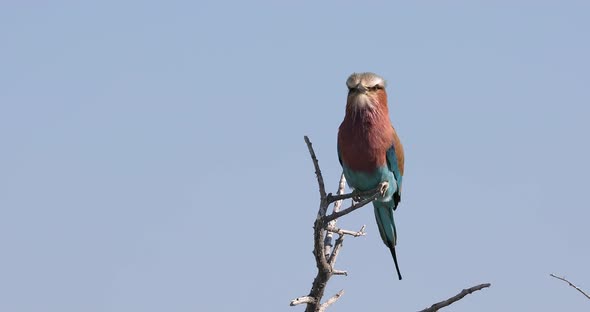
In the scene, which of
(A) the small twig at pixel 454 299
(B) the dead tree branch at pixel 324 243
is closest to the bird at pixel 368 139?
(B) the dead tree branch at pixel 324 243

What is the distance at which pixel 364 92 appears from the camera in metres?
7.61

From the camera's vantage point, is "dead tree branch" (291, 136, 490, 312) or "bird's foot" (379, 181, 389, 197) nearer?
"dead tree branch" (291, 136, 490, 312)

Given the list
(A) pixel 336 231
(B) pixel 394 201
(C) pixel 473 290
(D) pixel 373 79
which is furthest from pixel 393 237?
(C) pixel 473 290

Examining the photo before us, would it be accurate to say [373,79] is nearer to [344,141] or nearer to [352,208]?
[344,141]

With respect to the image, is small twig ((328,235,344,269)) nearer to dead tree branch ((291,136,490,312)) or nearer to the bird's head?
dead tree branch ((291,136,490,312))

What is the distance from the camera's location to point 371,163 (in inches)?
303

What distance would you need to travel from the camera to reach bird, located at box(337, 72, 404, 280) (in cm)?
763

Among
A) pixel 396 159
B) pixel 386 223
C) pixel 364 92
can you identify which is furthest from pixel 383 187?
pixel 364 92

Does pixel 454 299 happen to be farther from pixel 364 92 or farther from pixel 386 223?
pixel 386 223

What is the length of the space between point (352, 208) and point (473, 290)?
983 millimetres

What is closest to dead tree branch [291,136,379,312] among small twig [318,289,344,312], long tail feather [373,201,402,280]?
small twig [318,289,344,312]

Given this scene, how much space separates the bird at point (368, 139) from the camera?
7.63m

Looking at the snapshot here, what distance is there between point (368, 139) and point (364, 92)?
1.29 feet

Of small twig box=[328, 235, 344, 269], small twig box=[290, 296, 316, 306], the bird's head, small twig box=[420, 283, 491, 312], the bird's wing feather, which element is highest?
the bird's head
